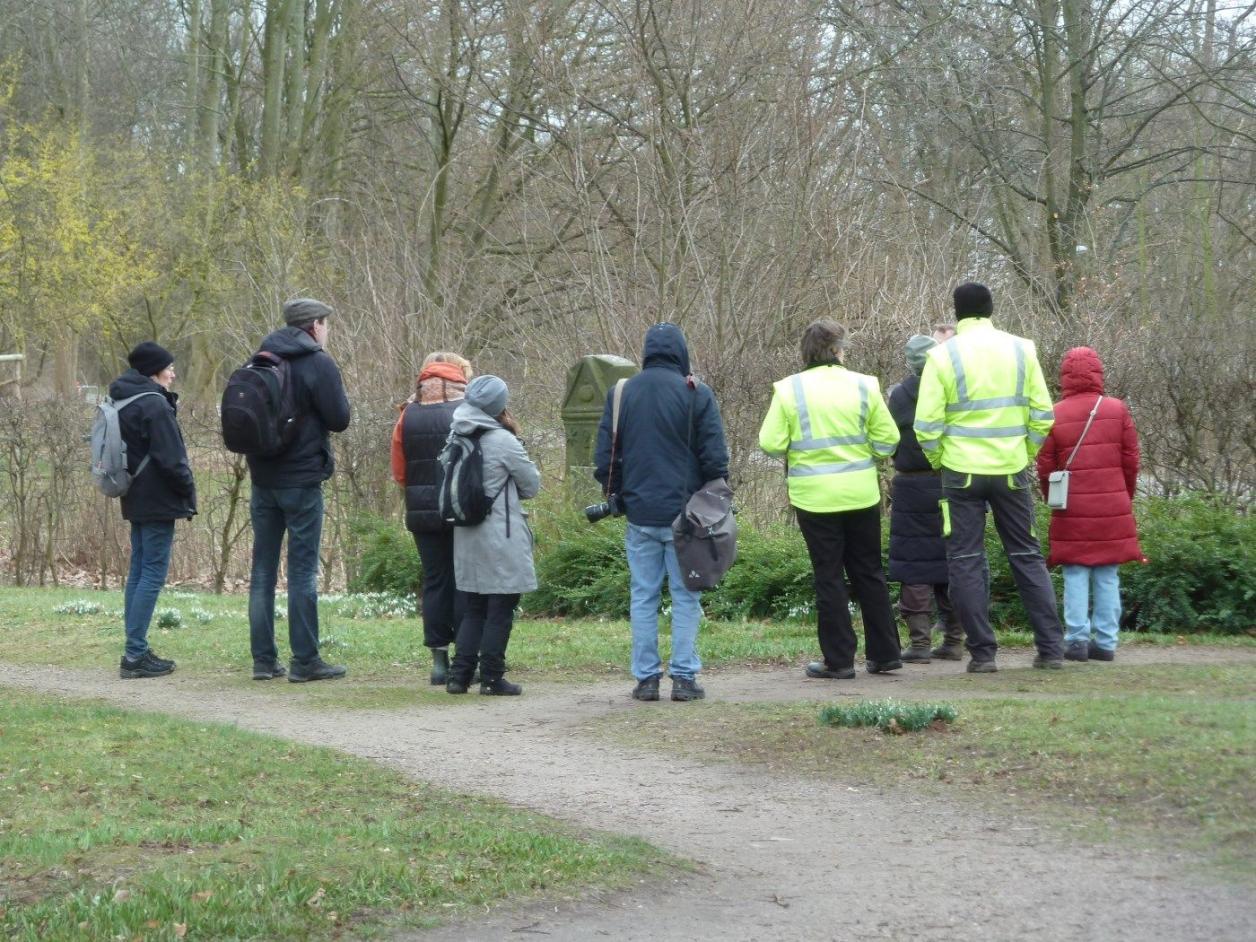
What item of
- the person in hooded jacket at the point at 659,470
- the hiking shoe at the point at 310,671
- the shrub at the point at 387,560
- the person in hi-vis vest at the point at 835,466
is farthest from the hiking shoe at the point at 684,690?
the shrub at the point at 387,560

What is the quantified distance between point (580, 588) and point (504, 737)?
216 inches

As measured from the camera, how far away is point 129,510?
10391mm

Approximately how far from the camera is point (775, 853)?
5.92 meters

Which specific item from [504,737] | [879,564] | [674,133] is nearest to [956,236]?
[674,133]

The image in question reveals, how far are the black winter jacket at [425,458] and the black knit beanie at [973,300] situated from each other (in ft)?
9.85

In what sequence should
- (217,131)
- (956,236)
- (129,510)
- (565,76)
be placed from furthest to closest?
(217,131) → (956,236) → (565,76) → (129,510)

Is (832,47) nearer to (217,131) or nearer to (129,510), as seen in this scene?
(129,510)

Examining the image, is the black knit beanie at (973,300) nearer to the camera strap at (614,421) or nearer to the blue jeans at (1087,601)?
the blue jeans at (1087,601)

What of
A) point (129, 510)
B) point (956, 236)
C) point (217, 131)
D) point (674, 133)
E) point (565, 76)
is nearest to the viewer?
point (129, 510)

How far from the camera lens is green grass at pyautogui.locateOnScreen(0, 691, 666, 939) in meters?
4.92

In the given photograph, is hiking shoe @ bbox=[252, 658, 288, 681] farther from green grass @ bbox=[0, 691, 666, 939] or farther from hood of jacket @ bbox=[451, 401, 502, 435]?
green grass @ bbox=[0, 691, 666, 939]

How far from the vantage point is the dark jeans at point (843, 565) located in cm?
938

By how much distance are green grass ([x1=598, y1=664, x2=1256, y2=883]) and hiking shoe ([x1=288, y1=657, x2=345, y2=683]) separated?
234cm

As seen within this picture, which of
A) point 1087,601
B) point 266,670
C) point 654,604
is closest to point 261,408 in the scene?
point 266,670
